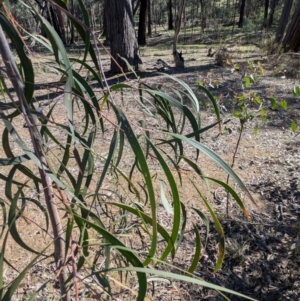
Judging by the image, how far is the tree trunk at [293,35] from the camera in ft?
21.4

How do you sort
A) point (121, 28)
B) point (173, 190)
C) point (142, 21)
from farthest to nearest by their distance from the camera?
1. point (142, 21)
2. point (121, 28)
3. point (173, 190)

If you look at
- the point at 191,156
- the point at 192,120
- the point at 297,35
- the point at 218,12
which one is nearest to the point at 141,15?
the point at 297,35

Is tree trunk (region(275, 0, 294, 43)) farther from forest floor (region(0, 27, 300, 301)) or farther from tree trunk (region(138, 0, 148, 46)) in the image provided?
forest floor (region(0, 27, 300, 301))

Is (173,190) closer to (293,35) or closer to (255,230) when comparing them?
(255,230)

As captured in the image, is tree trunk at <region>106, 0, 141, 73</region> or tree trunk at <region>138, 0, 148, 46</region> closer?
tree trunk at <region>106, 0, 141, 73</region>

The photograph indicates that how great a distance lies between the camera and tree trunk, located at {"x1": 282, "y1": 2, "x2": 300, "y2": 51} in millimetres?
6535

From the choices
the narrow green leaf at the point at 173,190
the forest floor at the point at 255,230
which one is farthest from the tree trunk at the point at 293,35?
the narrow green leaf at the point at 173,190

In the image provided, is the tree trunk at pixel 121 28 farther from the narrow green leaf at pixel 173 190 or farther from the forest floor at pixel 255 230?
the narrow green leaf at pixel 173 190

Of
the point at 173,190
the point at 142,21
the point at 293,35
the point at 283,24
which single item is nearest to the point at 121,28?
the point at 293,35

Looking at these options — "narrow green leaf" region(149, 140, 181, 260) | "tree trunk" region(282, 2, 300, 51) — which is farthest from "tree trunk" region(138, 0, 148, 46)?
"narrow green leaf" region(149, 140, 181, 260)

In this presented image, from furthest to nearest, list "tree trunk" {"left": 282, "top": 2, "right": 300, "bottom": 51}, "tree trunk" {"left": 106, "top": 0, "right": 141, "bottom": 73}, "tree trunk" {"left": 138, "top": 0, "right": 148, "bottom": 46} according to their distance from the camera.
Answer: "tree trunk" {"left": 138, "top": 0, "right": 148, "bottom": 46}, "tree trunk" {"left": 282, "top": 2, "right": 300, "bottom": 51}, "tree trunk" {"left": 106, "top": 0, "right": 141, "bottom": 73}

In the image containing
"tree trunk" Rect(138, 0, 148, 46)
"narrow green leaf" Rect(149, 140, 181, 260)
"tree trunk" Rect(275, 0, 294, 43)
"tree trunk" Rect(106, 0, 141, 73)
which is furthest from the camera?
"tree trunk" Rect(138, 0, 148, 46)

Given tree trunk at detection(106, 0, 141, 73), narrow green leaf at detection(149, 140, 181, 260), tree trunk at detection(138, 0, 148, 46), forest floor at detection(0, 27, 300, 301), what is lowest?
tree trunk at detection(138, 0, 148, 46)

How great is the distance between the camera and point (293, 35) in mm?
6621
